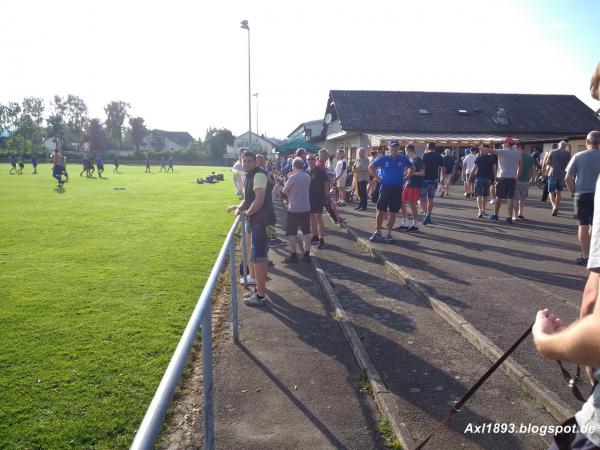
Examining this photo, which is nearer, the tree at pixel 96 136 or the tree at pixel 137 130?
the tree at pixel 96 136

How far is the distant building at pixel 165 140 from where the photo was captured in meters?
115

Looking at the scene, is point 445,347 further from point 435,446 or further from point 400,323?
point 435,446

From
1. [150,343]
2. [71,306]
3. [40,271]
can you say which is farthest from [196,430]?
[40,271]

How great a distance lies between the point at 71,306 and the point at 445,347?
173 inches

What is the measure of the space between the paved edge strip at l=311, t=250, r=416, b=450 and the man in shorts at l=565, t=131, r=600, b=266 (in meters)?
3.89

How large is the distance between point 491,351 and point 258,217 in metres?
3.07

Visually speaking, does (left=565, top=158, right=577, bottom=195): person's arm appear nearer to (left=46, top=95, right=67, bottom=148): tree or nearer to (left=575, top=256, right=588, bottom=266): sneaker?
(left=575, top=256, right=588, bottom=266): sneaker

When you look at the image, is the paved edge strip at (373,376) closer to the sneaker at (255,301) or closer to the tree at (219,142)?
the sneaker at (255,301)

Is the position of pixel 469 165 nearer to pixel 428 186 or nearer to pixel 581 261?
pixel 428 186

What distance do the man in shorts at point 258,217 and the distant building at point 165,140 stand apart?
108326 millimetres

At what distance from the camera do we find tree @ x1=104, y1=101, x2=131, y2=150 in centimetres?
11169

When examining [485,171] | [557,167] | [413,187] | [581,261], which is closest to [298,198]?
[413,187]

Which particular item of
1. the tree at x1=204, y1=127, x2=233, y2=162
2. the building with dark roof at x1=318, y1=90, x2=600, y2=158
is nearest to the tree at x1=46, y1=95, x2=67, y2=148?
the tree at x1=204, y1=127, x2=233, y2=162

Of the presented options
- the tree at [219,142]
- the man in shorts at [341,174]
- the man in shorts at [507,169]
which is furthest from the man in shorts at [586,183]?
the tree at [219,142]
